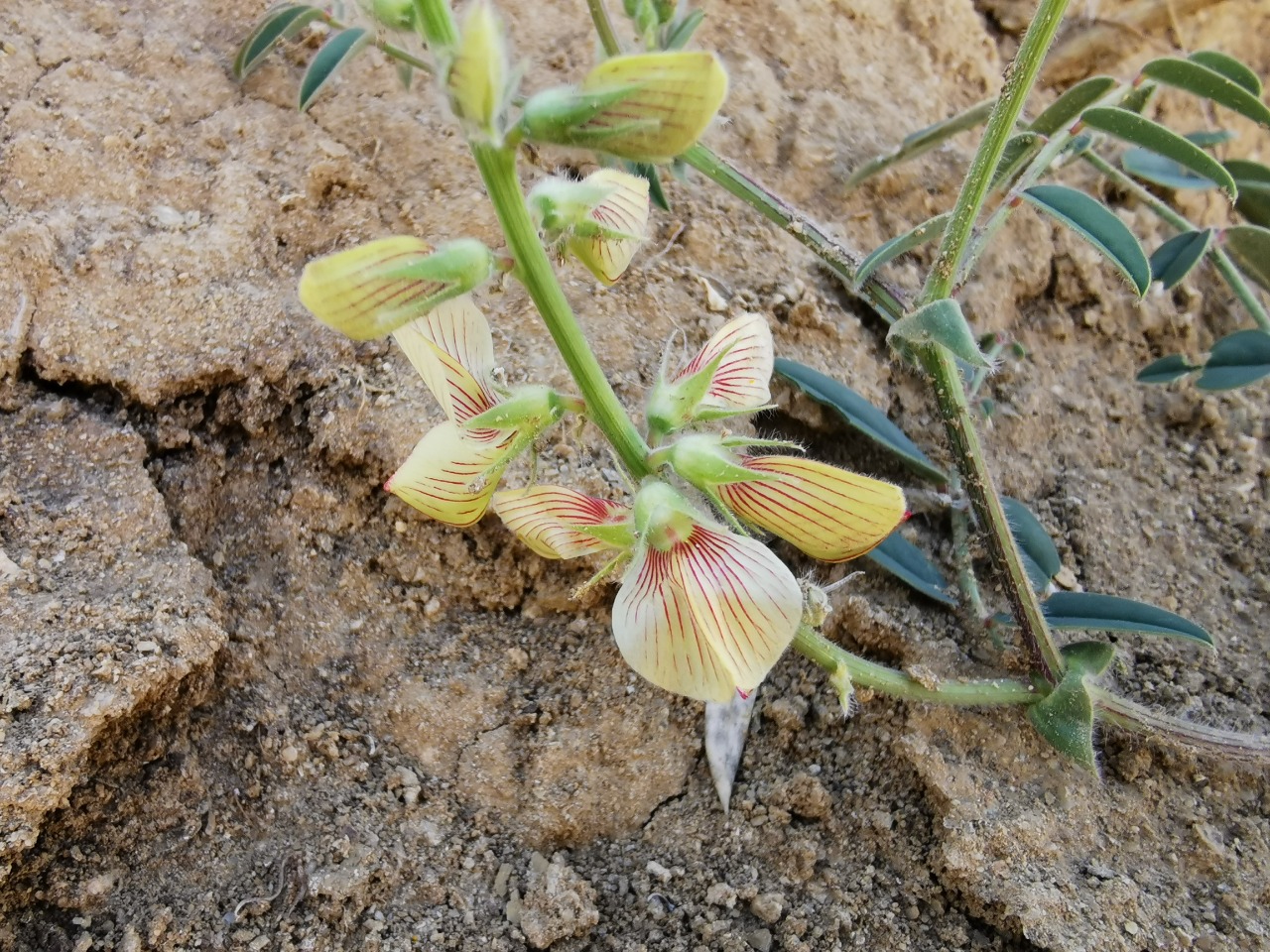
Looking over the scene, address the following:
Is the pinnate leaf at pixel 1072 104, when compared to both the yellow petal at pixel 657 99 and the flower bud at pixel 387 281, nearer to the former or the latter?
the yellow petal at pixel 657 99

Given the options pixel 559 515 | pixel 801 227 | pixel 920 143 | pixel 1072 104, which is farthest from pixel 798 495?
pixel 920 143

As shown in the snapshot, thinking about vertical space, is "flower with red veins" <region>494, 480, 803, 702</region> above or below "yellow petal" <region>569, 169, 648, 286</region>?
below

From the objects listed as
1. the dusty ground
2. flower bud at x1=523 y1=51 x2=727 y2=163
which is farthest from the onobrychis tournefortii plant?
the dusty ground

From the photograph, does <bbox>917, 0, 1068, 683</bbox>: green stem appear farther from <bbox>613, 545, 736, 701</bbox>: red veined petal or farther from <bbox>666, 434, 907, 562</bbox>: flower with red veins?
<bbox>613, 545, 736, 701</bbox>: red veined petal

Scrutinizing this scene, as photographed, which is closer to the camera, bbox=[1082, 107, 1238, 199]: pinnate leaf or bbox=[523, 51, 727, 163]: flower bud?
bbox=[523, 51, 727, 163]: flower bud

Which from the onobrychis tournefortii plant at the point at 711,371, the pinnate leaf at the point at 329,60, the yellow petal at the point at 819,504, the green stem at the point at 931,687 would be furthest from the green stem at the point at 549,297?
the pinnate leaf at the point at 329,60

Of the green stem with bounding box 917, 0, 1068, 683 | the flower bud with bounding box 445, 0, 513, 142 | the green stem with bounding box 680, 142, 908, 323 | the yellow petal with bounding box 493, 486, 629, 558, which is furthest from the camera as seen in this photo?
the green stem with bounding box 680, 142, 908, 323

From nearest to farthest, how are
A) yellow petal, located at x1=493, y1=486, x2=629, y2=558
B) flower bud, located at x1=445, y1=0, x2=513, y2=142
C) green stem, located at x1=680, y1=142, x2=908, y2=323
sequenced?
flower bud, located at x1=445, y1=0, x2=513, y2=142, yellow petal, located at x1=493, y1=486, x2=629, y2=558, green stem, located at x1=680, y1=142, x2=908, y2=323

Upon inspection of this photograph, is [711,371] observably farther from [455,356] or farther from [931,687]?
[931,687]
